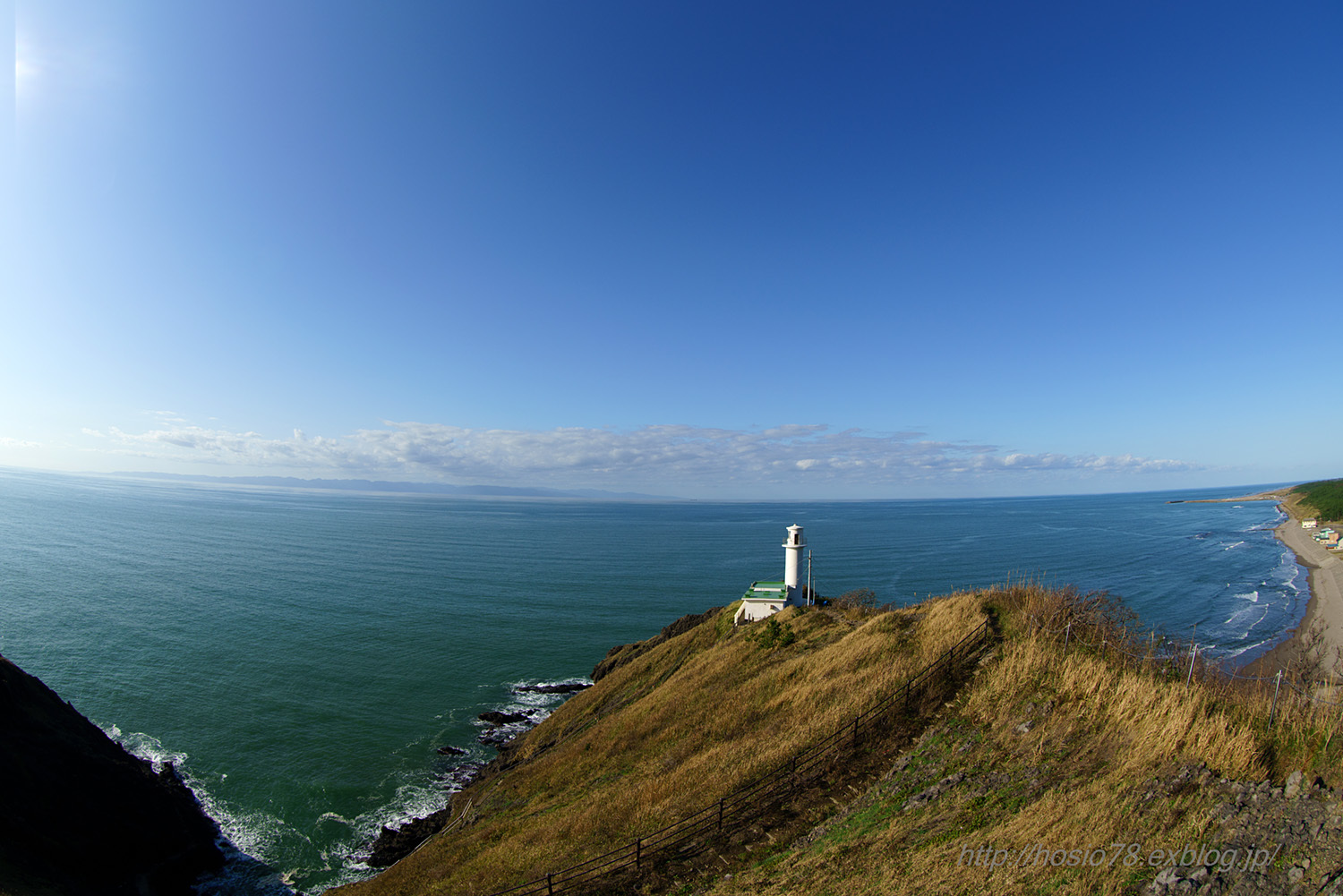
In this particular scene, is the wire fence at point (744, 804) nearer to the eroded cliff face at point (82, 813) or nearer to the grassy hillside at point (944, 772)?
the grassy hillside at point (944, 772)

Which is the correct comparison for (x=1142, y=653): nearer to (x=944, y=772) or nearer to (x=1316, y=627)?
(x=944, y=772)

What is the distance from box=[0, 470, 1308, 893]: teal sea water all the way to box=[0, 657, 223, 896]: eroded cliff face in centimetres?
252

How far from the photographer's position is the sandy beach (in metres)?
42.1

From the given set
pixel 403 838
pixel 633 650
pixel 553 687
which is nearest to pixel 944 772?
pixel 403 838

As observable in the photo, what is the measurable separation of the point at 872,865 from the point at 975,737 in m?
6.15

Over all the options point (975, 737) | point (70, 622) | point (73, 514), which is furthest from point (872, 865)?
point (73, 514)

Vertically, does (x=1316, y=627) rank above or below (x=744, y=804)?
below

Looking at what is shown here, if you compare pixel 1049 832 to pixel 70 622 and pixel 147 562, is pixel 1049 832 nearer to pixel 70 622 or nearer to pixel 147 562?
pixel 70 622

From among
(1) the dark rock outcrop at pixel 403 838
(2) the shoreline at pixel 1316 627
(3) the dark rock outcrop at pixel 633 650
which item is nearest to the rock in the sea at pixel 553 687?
(3) the dark rock outcrop at pixel 633 650

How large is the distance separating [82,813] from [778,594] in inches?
1443

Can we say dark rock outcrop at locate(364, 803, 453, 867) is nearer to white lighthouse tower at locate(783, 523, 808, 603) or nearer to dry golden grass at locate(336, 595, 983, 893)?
dry golden grass at locate(336, 595, 983, 893)

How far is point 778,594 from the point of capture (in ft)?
130

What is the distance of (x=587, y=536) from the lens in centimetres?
14975

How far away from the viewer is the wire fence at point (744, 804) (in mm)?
15023
